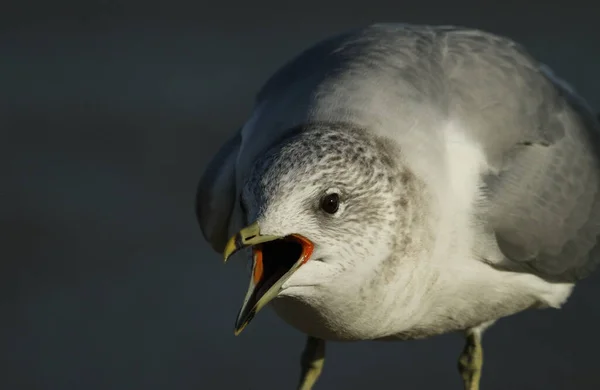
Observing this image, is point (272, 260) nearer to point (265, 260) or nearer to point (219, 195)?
point (265, 260)

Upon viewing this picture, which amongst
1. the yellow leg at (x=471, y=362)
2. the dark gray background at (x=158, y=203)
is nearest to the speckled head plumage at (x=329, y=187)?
the yellow leg at (x=471, y=362)

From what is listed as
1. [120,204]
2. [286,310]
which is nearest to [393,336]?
[286,310]

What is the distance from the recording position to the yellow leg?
14.1 feet

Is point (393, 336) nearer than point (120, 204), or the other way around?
point (393, 336)

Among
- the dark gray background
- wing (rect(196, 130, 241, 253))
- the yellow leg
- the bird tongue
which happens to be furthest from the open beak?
the dark gray background

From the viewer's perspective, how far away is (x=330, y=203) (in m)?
3.15

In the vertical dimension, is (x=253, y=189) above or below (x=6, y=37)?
above

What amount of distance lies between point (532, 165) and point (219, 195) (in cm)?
93

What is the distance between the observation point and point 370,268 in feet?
10.7

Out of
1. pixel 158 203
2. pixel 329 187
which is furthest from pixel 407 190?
pixel 158 203

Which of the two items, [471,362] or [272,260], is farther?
[471,362]

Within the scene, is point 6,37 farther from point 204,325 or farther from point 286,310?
point 286,310

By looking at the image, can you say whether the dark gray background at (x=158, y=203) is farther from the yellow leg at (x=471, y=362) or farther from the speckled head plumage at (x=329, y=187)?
the speckled head plumage at (x=329, y=187)

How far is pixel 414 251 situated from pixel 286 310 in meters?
0.39
